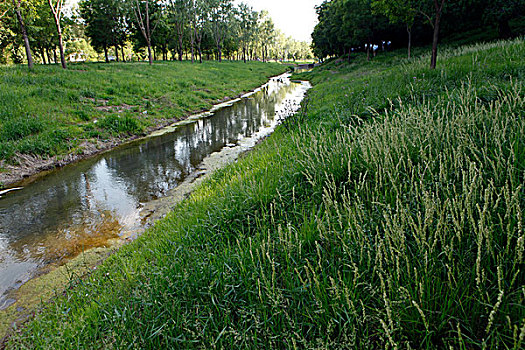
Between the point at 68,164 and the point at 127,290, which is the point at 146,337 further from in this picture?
the point at 68,164

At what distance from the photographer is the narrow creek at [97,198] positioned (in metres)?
5.49

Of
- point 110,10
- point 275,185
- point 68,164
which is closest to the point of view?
point 275,185

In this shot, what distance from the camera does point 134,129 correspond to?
14.3 meters

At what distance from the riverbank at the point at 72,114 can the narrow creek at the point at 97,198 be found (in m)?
1.00

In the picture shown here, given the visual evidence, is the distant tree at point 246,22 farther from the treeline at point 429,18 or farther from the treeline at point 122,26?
the treeline at point 429,18

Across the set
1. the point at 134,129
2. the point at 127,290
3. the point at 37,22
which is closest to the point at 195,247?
the point at 127,290

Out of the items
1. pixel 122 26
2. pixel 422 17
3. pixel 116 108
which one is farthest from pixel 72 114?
pixel 122 26

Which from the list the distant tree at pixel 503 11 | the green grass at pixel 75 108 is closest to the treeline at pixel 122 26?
the green grass at pixel 75 108

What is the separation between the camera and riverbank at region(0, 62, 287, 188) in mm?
10266

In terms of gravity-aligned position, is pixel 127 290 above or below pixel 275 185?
below

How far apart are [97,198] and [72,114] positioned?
27.3ft

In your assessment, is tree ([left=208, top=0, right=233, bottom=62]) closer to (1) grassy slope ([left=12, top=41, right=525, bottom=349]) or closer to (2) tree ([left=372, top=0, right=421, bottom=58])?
(2) tree ([left=372, top=0, right=421, bottom=58])

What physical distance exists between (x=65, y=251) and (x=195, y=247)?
3372 millimetres

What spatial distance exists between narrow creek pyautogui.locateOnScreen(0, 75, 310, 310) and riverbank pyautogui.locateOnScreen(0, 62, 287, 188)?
1005 millimetres
